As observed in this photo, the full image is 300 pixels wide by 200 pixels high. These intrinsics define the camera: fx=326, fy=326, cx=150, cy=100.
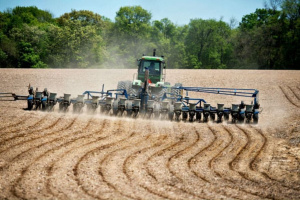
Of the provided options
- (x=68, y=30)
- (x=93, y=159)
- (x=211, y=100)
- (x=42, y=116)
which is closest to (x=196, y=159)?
(x=93, y=159)

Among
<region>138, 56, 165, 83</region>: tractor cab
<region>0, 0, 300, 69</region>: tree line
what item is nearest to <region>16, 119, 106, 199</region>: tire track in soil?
<region>138, 56, 165, 83</region>: tractor cab

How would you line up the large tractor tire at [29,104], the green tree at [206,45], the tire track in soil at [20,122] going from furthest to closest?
the green tree at [206,45], the large tractor tire at [29,104], the tire track in soil at [20,122]

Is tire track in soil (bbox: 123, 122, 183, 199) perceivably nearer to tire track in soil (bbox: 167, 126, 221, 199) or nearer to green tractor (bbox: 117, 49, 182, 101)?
tire track in soil (bbox: 167, 126, 221, 199)

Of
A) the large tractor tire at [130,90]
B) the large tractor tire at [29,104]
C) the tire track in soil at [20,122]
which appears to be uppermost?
the large tractor tire at [130,90]

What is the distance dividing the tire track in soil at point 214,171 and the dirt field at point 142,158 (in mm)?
19

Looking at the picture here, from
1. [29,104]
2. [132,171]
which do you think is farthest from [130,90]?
[132,171]

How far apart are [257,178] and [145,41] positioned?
5542 centimetres

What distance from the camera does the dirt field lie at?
20.2 ft

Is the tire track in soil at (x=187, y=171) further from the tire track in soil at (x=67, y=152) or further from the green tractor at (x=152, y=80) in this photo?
the green tractor at (x=152, y=80)

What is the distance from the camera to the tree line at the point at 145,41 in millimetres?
47125

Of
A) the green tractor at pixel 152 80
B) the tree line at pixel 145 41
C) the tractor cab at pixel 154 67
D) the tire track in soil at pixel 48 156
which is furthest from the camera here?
the tree line at pixel 145 41

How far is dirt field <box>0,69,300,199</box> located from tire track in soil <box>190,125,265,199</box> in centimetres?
2

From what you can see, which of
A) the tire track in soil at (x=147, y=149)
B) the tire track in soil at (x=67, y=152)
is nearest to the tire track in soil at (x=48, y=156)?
the tire track in soil at (x=67, y=152)

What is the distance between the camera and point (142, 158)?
8.04m
